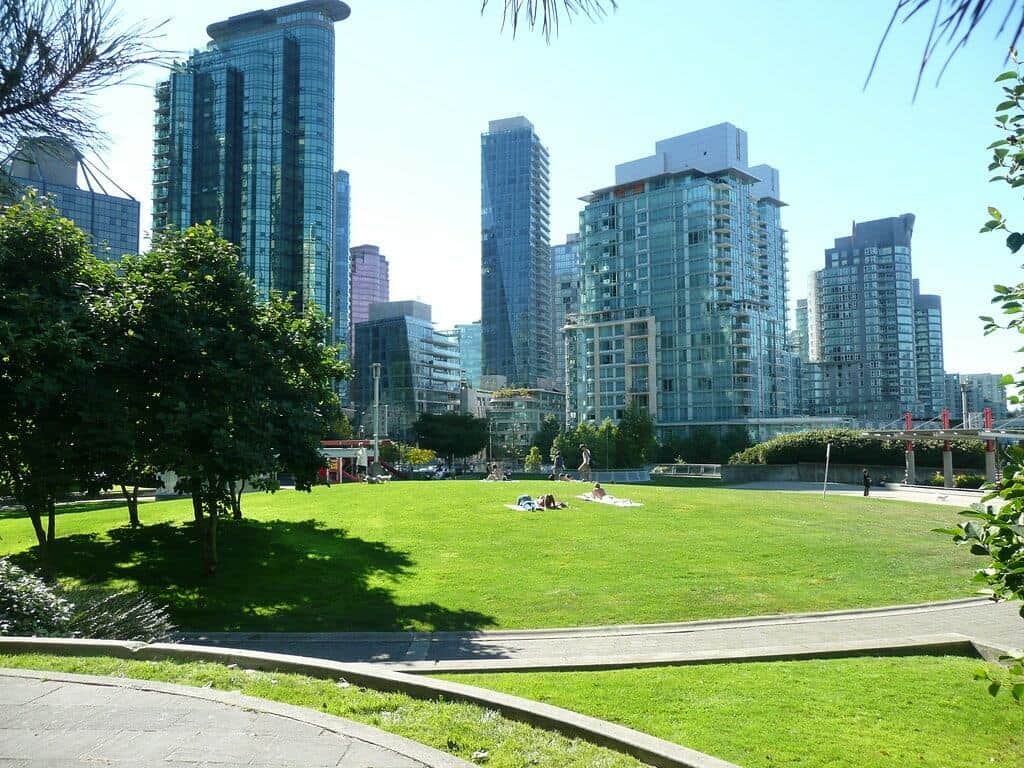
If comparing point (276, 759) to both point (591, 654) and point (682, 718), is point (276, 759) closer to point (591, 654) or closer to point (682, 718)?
point (682, 718)

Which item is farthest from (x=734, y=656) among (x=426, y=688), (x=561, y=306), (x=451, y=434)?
(x=561, y=306)

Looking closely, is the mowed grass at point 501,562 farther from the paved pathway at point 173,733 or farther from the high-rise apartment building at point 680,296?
the high-rise apartment building at point 680,296

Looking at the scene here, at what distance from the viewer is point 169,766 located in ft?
15.2

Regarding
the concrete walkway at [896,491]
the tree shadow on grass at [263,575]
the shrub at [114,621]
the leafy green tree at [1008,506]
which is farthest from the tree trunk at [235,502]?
the concrete walkway at [896,491]

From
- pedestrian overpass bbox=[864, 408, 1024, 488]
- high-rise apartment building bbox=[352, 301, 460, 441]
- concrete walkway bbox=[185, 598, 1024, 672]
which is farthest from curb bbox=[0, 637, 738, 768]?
high-rise apartment building bbox=[352, 301, 460, 441]

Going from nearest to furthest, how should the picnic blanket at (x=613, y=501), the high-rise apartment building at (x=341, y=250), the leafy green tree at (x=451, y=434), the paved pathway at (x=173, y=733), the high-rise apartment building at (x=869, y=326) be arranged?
the paved pathway at (x=173, y=733) → the picnic blanket at (x=613, y=501) → the leafy green tree at (x=451, y=434) → the high-rise apartment building at (x=869, y=326) → the high-rise apartment building at (x=341, y=250)

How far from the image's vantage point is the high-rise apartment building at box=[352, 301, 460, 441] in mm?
133250

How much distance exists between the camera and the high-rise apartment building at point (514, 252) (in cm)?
16000

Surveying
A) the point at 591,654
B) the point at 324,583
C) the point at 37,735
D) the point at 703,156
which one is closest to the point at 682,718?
the point at 591,654

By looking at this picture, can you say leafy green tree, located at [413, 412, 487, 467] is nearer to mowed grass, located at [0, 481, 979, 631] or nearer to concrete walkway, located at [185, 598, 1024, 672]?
mowed grass, located at [0, 481, 979, 631]

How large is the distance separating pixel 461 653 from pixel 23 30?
8.55m

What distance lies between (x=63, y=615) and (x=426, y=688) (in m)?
5.94

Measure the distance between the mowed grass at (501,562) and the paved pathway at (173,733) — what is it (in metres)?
6.39

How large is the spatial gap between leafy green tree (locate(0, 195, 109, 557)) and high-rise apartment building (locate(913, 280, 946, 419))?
165m
